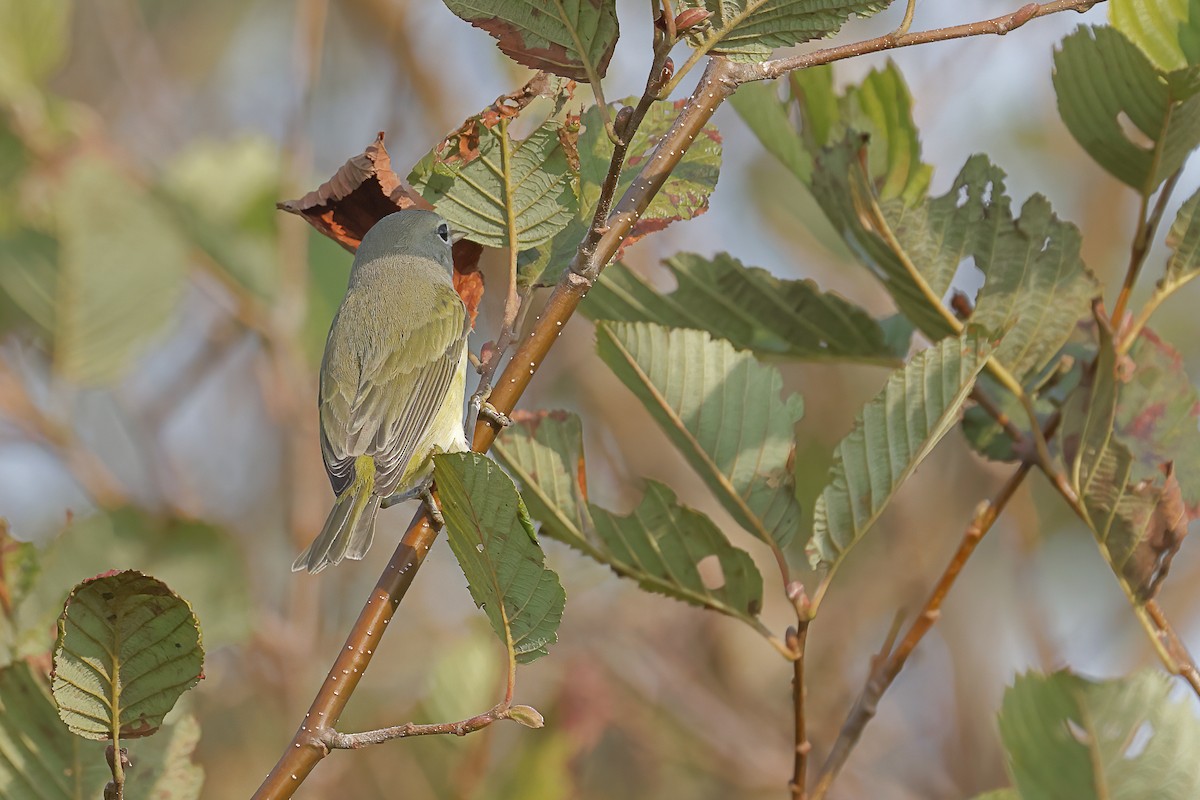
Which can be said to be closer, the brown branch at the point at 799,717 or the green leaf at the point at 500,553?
the green leaf at the point at 500,553

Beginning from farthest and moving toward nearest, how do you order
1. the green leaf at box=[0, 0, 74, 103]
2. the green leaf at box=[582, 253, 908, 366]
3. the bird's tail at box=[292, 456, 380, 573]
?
the green leaf at box=[0, 0, 74, 103]
the bird's tail at box=[292, 456, 380, 573]
the green leaf at box=[582, 253, 908, 366]

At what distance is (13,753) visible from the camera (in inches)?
68.6

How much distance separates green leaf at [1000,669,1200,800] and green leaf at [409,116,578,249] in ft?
3.07

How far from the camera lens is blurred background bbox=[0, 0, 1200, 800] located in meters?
3.12

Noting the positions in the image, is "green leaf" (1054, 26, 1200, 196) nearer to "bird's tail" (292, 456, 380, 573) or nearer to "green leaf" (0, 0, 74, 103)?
"bird's tail" (292, 456, 380, 573)

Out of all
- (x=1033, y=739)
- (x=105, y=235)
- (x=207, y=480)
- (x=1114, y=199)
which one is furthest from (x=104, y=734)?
(x=1114, y=199)

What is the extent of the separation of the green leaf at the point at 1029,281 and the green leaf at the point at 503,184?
72 cm

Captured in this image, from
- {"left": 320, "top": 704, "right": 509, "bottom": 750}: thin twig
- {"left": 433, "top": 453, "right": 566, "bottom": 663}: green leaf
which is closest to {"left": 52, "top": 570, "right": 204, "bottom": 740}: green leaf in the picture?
{"left": 320, "top": 704, "right": 509, "bottom": 750}: thin twig

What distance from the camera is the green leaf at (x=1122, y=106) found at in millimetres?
1814

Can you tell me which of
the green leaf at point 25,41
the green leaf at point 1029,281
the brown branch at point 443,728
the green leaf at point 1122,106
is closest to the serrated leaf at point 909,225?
the green leaf at point 1029,281

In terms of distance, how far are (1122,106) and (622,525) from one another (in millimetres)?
1001

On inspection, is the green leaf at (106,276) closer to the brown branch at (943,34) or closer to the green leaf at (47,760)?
the green leaf at (47,760)

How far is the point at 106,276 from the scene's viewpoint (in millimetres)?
3189

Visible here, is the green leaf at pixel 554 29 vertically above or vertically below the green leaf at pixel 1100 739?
above
